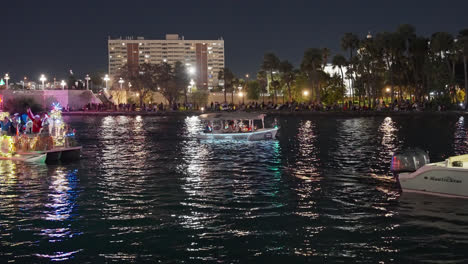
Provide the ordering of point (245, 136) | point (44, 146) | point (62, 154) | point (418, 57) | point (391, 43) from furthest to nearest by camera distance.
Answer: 1. point (418, 57)
2. point (391, 43)
3. point (245, 136)
4. point (62, 154)
5. point (44, 146)

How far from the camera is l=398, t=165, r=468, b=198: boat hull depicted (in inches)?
679

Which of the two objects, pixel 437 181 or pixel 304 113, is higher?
pixel 304 113

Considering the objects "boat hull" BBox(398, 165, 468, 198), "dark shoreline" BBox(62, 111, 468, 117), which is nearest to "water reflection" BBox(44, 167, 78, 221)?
"boat hull" BBox(398, 165, 468, 198)

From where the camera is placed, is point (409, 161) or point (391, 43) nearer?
point (409, 161)

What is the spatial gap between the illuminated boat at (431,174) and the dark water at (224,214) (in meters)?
0.40

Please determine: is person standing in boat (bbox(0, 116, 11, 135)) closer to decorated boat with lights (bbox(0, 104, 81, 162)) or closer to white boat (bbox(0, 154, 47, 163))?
decorated boat with lights (bbox(0, 104, 81, 162))

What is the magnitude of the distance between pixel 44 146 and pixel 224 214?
652 inches

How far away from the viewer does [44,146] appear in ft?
97.5

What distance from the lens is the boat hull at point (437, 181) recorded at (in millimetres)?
17250

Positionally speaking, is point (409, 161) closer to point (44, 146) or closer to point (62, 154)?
point (62, 154)

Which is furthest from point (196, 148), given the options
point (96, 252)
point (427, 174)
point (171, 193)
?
point (96, 252)

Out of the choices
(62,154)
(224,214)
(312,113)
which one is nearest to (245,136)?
(62,154)

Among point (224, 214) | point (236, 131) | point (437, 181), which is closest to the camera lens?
point (224, 214)

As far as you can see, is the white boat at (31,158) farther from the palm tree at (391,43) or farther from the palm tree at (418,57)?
the palm tree at (418,57)
